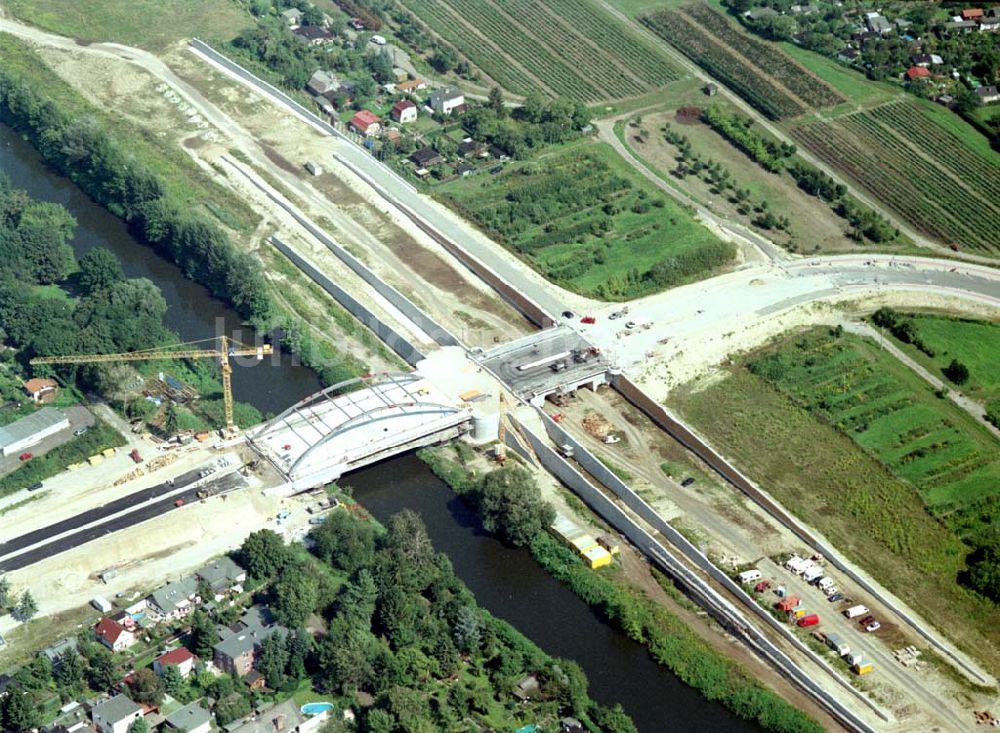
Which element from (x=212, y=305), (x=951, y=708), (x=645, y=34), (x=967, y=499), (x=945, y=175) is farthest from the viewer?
(x=645, y=34)

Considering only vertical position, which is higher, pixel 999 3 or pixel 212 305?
pixel 999 3

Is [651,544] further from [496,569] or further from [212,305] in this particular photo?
[212,305]

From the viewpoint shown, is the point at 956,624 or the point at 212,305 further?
the point at 212,305

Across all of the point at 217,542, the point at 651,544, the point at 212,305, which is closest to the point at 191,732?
the point at 217,542

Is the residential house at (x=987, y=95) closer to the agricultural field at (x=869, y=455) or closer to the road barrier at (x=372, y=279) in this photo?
the agricultural field at (x=869, y=455)

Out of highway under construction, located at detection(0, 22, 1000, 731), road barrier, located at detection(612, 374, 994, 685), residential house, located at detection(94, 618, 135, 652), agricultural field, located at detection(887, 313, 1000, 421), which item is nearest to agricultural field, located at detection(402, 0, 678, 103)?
highway under construction, located at detection(0, 22, 1000, 731)

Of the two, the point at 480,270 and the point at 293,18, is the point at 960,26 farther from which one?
the point at 293,18

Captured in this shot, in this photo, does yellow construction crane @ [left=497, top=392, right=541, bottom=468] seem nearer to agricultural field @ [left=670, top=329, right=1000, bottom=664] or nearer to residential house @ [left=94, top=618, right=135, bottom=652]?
agricultural field @ [left=670, top=329, right=1000, bottom=664]
